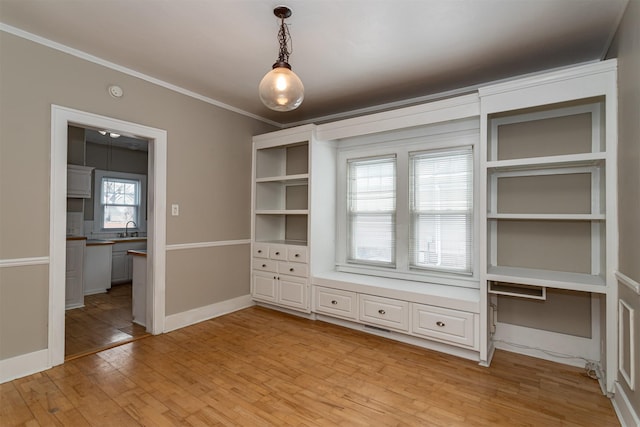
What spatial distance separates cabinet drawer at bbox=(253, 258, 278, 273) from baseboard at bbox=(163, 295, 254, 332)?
1.54ft

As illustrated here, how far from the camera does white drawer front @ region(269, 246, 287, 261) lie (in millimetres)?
4199

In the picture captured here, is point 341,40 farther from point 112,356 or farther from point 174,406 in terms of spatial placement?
point 112,356

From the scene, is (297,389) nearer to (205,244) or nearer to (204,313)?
(204,313)

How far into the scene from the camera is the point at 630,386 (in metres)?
1.94

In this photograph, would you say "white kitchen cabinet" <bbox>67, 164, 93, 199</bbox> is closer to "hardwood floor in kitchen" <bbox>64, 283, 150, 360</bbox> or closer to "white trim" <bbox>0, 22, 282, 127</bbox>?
"hardwood floor in kitchen" <bbox>64, 283, 150, 360</bbox>

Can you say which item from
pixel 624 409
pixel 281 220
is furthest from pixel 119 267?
pixel 624 409

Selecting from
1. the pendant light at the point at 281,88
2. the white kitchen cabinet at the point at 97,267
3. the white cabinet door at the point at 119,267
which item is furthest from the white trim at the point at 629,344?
the white cabinet door at the point at 119,267

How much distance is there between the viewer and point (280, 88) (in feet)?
6.24

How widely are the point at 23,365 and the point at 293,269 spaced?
2.64m

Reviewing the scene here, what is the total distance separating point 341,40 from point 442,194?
201 cm

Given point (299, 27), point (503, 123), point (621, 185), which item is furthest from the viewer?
point (503, 123)

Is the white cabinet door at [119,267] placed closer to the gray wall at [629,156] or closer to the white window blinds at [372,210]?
the white window blinds at [372,210]

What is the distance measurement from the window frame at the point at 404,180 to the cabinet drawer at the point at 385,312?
564 mm

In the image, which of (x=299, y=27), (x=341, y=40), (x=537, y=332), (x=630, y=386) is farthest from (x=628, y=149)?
(x=299, y=27)
